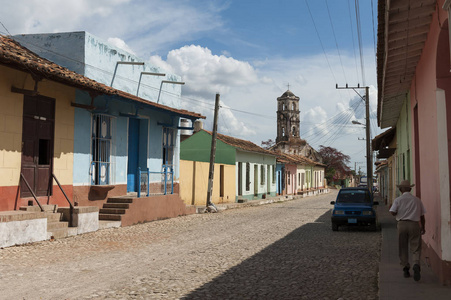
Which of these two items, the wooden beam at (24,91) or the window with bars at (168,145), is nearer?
the wooden beam at (24,91)

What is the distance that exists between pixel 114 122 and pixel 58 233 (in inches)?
223

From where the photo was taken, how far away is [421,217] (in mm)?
7223

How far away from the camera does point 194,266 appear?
7980 mm

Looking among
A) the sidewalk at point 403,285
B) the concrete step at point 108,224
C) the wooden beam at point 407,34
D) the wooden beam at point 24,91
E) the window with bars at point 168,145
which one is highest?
the wooden beam at point 407,34

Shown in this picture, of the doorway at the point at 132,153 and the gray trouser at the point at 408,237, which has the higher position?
the doorway at the point at 132,153

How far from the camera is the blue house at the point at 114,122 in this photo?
14492 mm

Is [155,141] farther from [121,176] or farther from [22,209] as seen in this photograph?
[22,209]

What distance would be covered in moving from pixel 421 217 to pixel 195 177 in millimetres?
16536

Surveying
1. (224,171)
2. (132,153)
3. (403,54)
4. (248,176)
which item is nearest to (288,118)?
(248,176)

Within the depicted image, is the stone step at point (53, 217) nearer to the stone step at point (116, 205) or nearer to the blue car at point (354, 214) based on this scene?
the stone step at point (116, 205)

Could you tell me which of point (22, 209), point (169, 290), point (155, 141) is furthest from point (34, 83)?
point (169, 290)

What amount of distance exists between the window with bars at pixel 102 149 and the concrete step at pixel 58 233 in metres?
3.53

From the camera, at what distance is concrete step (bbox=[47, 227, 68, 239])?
1088 cm

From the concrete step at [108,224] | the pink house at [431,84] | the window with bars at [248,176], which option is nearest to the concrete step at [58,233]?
the concrete step at [108,224]
